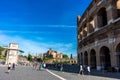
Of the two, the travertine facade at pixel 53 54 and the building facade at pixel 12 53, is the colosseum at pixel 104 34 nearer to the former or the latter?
the building facade at pixel 12 53

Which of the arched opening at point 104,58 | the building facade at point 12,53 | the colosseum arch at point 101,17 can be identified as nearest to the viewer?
the arched opening at point 104,58

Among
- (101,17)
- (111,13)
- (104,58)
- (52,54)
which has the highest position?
(101,17)

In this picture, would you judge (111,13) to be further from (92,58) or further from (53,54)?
(53,54)

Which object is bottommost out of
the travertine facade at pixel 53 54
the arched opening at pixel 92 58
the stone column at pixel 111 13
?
the arched opening at pixel 92 58

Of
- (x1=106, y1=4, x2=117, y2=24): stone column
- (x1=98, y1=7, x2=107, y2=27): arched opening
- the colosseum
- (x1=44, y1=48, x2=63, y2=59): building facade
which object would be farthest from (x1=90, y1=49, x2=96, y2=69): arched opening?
(x1=44, y1=48, x2=63, y2=59): building facade

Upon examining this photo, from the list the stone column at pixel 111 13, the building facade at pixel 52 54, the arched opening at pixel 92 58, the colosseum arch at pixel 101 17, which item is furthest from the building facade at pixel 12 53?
the building facade at pixel 52 54

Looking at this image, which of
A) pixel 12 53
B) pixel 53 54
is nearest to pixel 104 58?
pixel 12 53

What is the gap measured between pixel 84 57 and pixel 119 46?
14740mm

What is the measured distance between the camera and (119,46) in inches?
980

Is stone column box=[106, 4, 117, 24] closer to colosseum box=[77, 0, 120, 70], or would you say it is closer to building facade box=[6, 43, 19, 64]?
colosseum box=[77, 0, 120, 70]

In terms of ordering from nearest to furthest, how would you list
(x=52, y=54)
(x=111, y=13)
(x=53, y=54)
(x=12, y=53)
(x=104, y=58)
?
(x=111, y=13), (x=104, y=58), (x=12, y=53), (x=52, y=54), (x=53, y=54)

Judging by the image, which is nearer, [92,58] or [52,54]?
[92,58]

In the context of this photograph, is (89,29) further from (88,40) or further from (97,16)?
(97,16)

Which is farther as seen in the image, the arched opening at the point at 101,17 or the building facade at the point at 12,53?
the building facade at the point at 12,53
